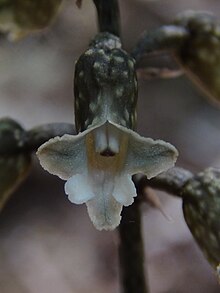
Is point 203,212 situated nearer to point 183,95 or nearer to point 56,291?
point 56,291

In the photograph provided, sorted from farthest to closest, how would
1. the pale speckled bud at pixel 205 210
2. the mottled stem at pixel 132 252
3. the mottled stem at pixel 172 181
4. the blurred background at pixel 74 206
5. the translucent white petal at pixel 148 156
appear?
the blurred background at pixel 74 206
the mottled stem at pixel 132 252
the mottled stem at pixel 172 181
the pale speckled bud at pixel 205 210
the translucent white petal at pixel 148 156

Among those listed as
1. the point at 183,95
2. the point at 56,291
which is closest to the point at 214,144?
the point at 183,95

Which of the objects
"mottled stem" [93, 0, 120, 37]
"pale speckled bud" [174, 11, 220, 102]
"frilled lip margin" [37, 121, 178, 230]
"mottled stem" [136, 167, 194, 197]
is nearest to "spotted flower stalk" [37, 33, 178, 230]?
"frilled lip margin" [37, 121, 178, 230]

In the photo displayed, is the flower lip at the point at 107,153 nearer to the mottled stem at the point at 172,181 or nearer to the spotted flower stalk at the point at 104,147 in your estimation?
the spotted flower stalk at the point at 104,147

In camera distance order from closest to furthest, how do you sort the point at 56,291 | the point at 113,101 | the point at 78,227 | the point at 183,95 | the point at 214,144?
the point at 113,101, the point at 56,291, the point at 78,227, the point at 214,144, the point at 183,95

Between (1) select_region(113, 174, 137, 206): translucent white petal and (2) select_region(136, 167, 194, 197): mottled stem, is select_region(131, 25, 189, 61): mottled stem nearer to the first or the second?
(2) select_region(136, 167, 194, 197): mottled stem

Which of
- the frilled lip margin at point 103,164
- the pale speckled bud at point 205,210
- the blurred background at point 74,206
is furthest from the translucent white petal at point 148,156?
the blurred background at point 74,206

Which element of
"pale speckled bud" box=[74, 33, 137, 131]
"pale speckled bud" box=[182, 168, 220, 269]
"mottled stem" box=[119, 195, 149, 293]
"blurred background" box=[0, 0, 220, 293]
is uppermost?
"pale speckled bud" box=[74, 33, 137, 131]
